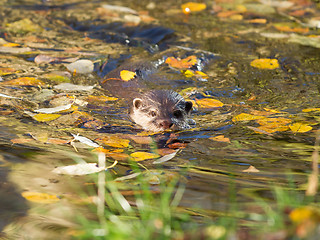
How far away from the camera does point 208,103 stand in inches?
241

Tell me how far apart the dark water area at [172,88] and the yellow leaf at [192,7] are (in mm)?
205

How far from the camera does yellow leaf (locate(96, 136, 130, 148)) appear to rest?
13.3 feet

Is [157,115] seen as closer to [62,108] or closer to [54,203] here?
[62,108]

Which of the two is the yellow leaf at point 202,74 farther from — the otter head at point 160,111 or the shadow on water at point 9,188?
the shadow on water at point 9,188

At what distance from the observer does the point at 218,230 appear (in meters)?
1.88

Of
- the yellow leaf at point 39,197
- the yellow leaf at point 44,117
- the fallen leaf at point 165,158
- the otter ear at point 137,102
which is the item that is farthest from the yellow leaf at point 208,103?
the yellow leaf at point 39,197

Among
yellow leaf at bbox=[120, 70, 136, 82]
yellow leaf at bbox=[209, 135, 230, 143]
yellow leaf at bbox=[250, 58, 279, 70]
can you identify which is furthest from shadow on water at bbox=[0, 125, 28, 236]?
yellow leaf at bbox=[250, 58, 279, 70]

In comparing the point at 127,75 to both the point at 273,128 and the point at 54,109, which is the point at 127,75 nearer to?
the point at 54,109

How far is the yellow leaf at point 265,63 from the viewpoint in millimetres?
7043

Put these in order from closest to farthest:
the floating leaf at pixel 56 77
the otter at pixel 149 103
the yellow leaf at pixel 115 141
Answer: the yellow leaf at pixel 115 141, the otter at pixel 149 103, the floating leaf at pixel 56 77

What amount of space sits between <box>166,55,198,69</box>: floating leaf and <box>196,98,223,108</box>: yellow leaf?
115 cm

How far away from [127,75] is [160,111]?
4.62 ft

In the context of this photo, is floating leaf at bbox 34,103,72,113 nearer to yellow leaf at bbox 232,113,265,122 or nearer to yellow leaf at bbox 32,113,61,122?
yellow leaf at bbox 32,113,61,122

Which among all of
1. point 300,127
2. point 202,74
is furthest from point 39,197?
point 202,74
